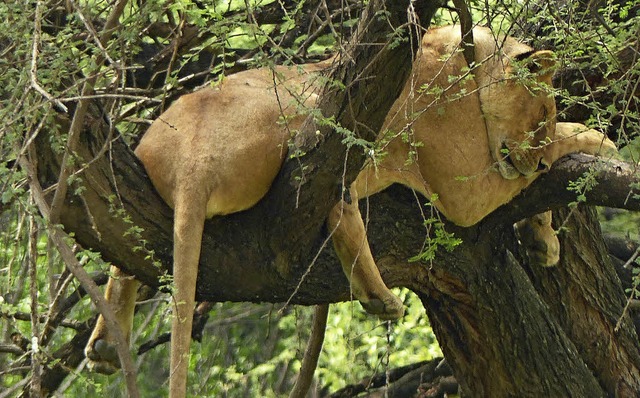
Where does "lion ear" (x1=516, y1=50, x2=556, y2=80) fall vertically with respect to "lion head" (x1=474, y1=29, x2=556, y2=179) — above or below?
above

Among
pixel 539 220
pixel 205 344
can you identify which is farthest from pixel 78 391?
pixel 539 220

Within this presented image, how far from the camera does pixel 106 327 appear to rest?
4484 mm

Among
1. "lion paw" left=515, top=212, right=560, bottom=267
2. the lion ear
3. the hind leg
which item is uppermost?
the lion ear

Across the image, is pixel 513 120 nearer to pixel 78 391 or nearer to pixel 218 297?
pixel 218 297

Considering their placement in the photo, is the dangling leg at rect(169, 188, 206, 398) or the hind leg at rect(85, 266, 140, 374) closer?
the dangling leg at rect(169, 188, 206, 398)

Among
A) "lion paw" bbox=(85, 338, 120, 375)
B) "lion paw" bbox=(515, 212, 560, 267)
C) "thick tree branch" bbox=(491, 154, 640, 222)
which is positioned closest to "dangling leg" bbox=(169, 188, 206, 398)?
"lion paw" bbox=(85, 338, 120, 375)

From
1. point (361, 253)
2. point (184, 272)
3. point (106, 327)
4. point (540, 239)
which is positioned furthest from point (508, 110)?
point (106, 327)

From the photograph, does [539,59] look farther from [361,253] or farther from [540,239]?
[540,239]

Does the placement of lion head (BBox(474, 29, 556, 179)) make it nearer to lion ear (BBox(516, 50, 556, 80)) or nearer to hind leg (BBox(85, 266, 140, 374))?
lion ear (BBox(516, 50, 556, 80))

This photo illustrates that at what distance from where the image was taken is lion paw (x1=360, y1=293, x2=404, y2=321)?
457 cm

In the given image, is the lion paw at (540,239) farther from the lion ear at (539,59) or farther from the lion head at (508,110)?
the lion ear at (539,59)

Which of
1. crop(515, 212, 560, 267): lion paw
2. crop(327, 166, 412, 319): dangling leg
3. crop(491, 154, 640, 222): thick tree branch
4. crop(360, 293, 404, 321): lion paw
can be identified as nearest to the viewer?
crop(327, 166, 412, 319): dangling leg

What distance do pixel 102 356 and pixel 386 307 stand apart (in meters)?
1.14

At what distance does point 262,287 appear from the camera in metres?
4.38
